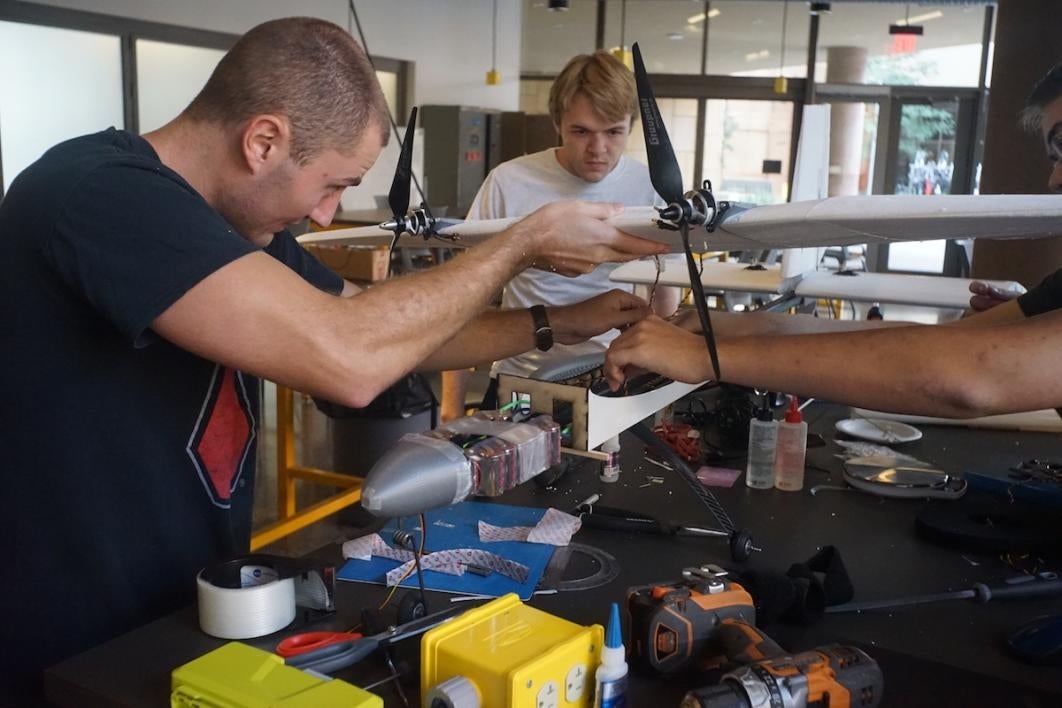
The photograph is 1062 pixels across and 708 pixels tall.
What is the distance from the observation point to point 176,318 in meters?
1.15

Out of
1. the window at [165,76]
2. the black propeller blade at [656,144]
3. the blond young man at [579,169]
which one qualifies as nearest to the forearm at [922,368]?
the black propeller blade at [656,144]

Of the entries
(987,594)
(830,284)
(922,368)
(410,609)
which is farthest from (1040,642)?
(830,284)

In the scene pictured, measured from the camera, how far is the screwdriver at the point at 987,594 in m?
1.37

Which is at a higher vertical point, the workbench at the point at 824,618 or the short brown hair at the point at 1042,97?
the short brown hair at the point at 1042,97

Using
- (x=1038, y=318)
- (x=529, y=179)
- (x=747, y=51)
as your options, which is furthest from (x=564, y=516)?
(x=747, y=51)

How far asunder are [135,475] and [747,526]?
1037mm

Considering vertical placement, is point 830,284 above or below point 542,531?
above

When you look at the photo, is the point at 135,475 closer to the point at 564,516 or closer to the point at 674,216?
the point at 564,516

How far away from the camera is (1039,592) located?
4.66 feet

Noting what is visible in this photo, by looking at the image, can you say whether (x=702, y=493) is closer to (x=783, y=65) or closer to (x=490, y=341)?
(x=490, y=341)

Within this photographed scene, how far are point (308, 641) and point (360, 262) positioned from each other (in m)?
3.82

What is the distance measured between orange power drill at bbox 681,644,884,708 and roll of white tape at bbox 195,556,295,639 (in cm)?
54

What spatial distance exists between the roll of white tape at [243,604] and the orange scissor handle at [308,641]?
0.04 m

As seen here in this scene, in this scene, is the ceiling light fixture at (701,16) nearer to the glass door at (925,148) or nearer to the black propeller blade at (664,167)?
the glass door at (925,148)
